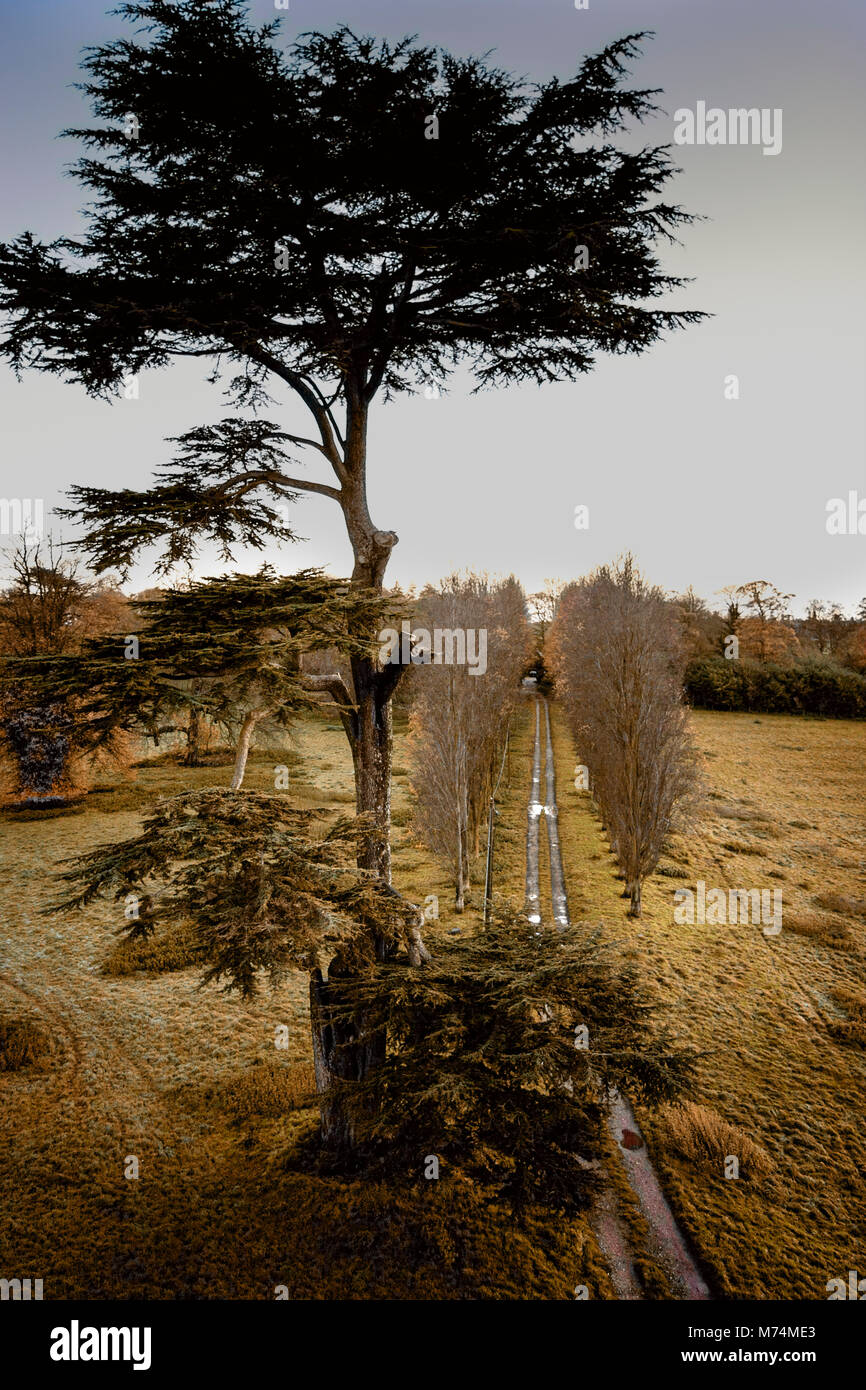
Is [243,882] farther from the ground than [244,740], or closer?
closer

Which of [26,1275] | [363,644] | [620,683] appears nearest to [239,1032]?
[26,1275]

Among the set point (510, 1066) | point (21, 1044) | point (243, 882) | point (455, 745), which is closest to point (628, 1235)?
point (510, 1066)

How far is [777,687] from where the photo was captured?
5578cm

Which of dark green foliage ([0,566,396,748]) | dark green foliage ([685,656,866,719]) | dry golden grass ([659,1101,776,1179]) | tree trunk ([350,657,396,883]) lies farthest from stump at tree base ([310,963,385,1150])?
dark green foliage ([685,656,866,719])

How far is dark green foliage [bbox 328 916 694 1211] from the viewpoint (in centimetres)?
460

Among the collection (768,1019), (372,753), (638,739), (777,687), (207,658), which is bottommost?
(768,1019)

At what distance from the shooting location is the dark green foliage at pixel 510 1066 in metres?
4.60

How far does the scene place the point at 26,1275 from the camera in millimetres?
6301

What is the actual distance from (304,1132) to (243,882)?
605cm

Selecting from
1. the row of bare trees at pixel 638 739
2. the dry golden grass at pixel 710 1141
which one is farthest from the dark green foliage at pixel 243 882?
the row of bare trees at pixel 638 739

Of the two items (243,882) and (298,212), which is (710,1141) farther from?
(298,212)

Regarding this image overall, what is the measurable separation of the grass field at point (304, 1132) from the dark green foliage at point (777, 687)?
40.5 metres

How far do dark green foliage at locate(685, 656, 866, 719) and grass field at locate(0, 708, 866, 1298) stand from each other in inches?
1594

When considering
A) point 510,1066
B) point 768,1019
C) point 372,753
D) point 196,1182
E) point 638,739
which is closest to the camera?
point 510,1066
